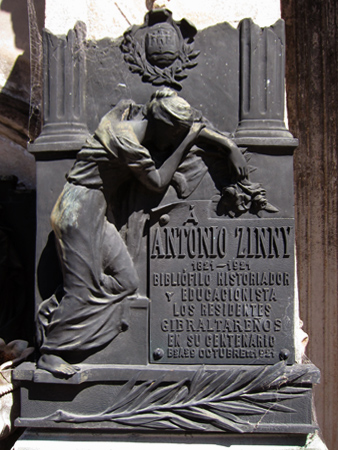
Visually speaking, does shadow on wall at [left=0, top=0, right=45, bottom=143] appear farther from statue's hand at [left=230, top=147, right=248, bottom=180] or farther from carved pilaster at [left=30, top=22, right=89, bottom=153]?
statue's hand at [left=230, top=147, right=248, bottom=180]

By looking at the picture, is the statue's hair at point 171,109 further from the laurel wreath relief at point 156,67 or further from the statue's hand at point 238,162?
the statue's hand at point 238,162

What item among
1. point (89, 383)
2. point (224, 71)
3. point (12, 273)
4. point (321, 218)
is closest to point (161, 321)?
point (89, 383)

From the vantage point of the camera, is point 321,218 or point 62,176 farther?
point 321,218

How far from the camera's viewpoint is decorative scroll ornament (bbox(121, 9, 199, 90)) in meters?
3.66

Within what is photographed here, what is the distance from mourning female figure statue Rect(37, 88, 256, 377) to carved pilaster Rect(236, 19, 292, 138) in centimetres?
30

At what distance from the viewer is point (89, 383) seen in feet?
11.7

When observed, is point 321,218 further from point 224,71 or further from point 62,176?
point 62,176

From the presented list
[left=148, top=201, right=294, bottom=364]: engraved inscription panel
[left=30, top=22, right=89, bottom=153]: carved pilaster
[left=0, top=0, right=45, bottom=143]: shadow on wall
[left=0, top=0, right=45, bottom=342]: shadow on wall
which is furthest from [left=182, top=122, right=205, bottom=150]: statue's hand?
[left=0, top=0, right=45, bottom=143]: shadow on wall

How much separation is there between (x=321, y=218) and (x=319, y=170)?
49 centimetres

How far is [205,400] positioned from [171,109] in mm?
2013

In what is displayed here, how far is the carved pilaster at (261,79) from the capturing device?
12.0ft

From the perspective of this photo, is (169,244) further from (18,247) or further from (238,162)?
(18,247)

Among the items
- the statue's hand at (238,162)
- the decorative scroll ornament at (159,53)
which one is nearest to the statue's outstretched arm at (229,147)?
the statue's hand at (238,162)

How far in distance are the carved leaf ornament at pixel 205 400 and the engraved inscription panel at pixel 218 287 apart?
0.43 ft
